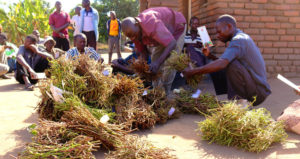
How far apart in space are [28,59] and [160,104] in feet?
11.5

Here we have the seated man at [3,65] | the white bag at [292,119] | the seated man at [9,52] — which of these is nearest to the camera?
the white bag at [292,119]

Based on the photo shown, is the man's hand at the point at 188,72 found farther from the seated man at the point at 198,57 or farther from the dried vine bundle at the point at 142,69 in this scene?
the dried vine bundle at the point at 142,69

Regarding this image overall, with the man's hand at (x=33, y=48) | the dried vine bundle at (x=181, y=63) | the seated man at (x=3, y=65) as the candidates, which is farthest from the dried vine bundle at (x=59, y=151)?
the seated man at (x=3, y=65)

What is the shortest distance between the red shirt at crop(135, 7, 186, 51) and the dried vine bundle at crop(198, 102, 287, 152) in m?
1.32

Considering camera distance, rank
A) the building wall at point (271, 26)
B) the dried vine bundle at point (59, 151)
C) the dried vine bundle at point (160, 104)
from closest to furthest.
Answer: the dried vine bundle at point (59, 151), the dried vine bundle at point (160, 104), the building wall at point (271, 26)

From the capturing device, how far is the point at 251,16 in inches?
196

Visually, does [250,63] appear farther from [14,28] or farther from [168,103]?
[14,28]

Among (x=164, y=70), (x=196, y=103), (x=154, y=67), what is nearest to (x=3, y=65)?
(x=164, y=70)

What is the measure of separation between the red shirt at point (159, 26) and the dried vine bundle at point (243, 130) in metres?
1.32

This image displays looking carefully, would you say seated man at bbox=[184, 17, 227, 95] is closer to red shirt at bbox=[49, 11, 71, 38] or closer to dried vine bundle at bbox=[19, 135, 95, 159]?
dried vine bundle at bbox=[19, 135, 95, 159]

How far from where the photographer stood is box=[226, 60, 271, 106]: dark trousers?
9.80 ft

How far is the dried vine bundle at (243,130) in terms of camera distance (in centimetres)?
219

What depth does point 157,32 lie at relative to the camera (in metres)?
3.25

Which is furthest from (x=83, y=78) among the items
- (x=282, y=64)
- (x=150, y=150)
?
(x=282, y=64)
